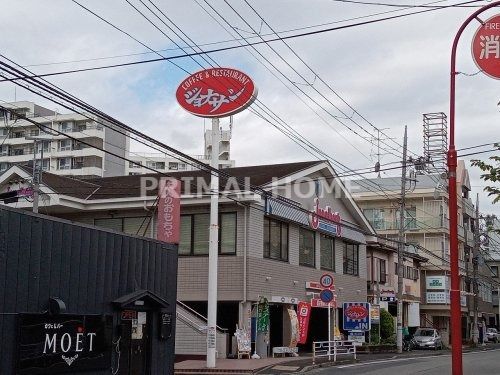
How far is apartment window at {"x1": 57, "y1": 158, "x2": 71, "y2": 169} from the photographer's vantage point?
9119cm

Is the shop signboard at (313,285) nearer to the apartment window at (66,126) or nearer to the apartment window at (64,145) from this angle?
the apartment window at (66,126)

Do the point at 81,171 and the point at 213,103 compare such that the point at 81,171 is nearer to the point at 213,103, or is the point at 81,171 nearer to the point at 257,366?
the point at 213,103

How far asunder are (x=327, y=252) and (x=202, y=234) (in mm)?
9146

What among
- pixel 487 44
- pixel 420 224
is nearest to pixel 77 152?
pixel 420 224

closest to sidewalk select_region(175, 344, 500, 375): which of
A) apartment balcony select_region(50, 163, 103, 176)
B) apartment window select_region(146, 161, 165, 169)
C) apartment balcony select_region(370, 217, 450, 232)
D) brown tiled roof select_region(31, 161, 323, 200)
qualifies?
brown tiled roof select_region(31, 161, 323, 200)

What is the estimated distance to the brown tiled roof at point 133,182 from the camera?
31781 mm

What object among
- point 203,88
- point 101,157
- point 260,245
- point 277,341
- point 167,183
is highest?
point 101,157

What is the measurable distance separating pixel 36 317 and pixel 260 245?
1654 centimetres

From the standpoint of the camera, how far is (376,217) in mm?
61031

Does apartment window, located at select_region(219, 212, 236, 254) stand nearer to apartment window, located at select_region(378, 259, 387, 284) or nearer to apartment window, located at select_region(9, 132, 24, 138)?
apartment window, located at select_region(378, 259, 387, 284)

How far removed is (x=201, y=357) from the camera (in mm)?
26250

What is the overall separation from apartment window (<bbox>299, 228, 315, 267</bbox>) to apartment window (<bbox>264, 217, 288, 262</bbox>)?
1644 millimetres

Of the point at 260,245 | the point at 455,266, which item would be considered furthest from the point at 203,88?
the point at 455,266

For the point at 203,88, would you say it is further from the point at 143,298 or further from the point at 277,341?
the point at 277,341
